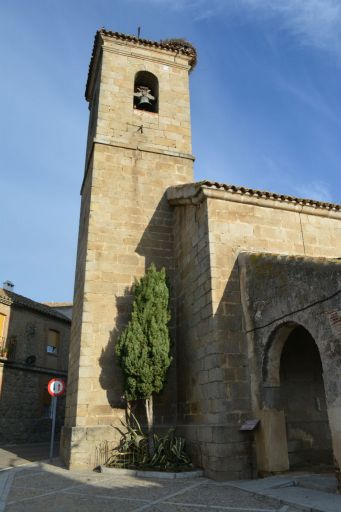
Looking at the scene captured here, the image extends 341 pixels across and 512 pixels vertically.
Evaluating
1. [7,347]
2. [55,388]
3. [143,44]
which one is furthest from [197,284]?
[7,347]

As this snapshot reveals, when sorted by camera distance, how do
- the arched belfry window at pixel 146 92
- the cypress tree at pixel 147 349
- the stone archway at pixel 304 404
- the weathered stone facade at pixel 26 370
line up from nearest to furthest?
1. the stone archway at pixel 304 404
2. the cypress tree at pixel 147 349
3. the arched belfry window at pixel 146 92
4. the weathered stone facade at pixel 26 370

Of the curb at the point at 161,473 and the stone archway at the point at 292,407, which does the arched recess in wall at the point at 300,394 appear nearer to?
the stone archway at the point at 292,407

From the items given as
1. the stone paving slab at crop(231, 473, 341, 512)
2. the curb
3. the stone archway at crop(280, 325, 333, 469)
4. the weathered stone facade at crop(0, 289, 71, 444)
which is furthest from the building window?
the stone paving slab at crop(231, 473, 341, 512)

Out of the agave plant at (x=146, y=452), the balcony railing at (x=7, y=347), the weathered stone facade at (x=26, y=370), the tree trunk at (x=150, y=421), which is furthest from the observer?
the balcony railing at (x=7, y=347)

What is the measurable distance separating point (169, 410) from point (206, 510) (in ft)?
12.3

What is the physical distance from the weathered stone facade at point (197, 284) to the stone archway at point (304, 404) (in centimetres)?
3

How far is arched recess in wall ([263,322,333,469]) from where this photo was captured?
21.6 feet

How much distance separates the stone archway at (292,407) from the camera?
20.5 ft

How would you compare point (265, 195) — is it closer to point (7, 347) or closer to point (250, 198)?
point (250, 198)

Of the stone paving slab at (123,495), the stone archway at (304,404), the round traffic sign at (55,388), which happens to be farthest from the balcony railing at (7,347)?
the stone archway at (304,404)

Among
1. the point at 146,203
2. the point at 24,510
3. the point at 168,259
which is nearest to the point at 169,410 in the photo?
the point at 168,259

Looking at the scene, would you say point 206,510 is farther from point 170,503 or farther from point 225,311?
point 225,311

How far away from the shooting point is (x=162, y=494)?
5.39m

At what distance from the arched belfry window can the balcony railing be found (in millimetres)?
10977
